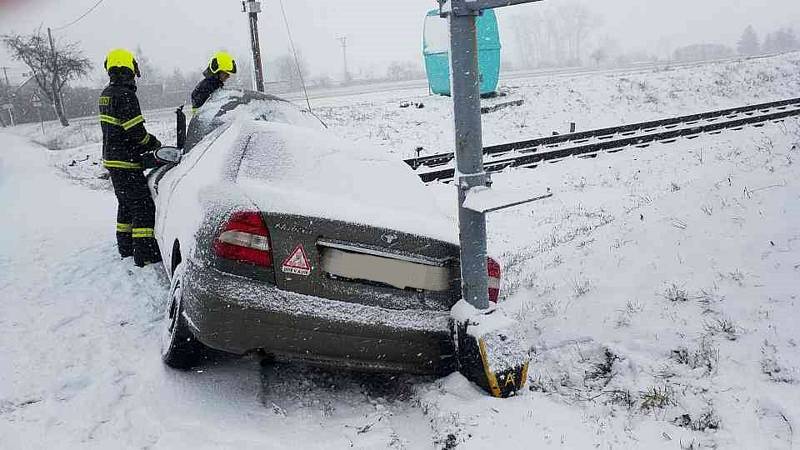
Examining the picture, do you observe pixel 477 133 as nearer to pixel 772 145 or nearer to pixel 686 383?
pixel 686 383

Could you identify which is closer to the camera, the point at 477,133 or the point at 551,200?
the point at 477,133

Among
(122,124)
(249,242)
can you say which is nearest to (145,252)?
(122,124)

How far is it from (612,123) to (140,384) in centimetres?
1827

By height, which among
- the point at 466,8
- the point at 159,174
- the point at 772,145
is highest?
the point at 466,8

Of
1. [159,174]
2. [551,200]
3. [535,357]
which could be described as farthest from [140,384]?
[551,200]

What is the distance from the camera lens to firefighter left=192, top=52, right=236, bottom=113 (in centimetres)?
570

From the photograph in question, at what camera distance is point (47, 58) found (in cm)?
3722

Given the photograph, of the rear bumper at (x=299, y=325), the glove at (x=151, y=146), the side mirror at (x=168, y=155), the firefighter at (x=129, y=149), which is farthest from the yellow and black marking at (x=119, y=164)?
the rear bumper at (x=299, y=325)

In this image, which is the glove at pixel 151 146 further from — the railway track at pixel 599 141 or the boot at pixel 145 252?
the railway track at pixel 599 141

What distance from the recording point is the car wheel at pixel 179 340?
2879 mm

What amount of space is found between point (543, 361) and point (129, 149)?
4179mm

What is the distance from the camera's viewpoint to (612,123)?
18484 mm

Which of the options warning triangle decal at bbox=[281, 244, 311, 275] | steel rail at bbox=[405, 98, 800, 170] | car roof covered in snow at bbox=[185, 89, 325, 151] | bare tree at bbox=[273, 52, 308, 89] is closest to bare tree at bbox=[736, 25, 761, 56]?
bare tree at bbox=[273, 52, 308, 89]

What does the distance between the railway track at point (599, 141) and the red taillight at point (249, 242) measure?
725 centimetres
